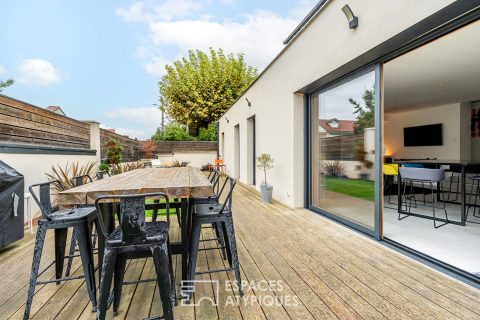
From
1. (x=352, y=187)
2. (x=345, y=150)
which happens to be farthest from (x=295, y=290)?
(x=345, y=150)

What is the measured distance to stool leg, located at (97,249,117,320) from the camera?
1394 mm

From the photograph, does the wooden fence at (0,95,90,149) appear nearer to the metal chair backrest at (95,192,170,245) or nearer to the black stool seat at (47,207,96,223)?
the black stool seat at (47,207,96,223)

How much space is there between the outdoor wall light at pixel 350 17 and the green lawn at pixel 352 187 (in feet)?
6.03

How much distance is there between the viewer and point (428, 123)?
344 inches

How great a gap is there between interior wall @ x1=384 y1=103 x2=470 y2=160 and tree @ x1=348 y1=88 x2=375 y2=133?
22.7 ft

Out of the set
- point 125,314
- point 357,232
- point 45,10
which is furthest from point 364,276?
point 45,10

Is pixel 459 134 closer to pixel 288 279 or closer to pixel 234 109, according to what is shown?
pixel 234 109

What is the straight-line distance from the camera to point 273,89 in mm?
5637

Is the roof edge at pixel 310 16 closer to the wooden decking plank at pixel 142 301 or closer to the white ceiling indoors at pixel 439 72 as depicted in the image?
the white ceiling indoors at pixel 439 72

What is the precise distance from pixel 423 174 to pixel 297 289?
2940 mm

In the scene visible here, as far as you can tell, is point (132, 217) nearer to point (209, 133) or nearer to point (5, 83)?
point (209, 133)

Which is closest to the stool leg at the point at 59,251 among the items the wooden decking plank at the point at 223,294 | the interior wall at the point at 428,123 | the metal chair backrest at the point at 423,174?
the wooden decking plank at the point at 223,294

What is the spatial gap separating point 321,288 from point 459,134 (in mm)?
8721

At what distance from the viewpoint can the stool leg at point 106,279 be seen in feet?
4.57
